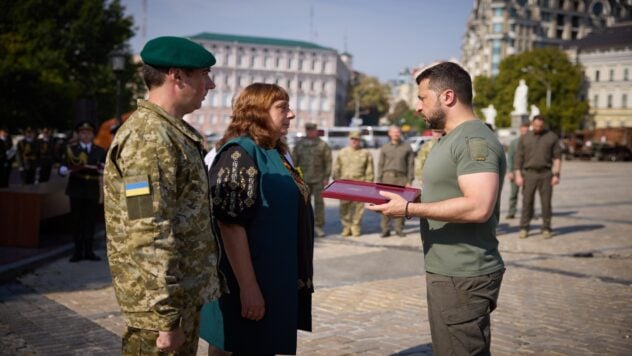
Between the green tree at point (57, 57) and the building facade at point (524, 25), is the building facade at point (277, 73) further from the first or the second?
the green tree at point (57, 57)

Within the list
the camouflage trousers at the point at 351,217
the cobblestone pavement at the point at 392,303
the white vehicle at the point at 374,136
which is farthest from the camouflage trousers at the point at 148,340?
the white vehicle at the point at 374,136

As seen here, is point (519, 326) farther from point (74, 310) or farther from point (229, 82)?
point (229, 82)

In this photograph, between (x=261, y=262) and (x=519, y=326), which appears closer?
(x=261, y=262)

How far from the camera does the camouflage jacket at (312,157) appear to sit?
13.2m

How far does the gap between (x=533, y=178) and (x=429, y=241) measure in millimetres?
9797

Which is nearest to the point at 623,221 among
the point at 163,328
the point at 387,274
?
the point at 387,274

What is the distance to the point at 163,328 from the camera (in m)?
2.62

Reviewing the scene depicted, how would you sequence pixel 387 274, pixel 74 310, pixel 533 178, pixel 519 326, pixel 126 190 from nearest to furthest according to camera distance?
pixel 126 190 → pixel 519 326 → pixel 74 310 → pixel 387 274 → pixel 533 178

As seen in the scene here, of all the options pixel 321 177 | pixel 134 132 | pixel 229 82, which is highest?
pixel 229 82

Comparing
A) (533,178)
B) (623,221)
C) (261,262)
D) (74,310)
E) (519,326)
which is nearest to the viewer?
(261,262)

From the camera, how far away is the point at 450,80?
3.28 meters

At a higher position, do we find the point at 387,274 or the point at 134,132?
the point at 134,132

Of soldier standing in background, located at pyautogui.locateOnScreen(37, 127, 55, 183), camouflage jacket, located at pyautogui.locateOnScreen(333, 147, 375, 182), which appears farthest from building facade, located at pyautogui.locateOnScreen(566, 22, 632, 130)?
camouflage jacket, located at pyautogui.locateOnScreen(333, 147, 375, 182)

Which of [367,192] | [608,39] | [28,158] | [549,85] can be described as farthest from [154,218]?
[608,39]
